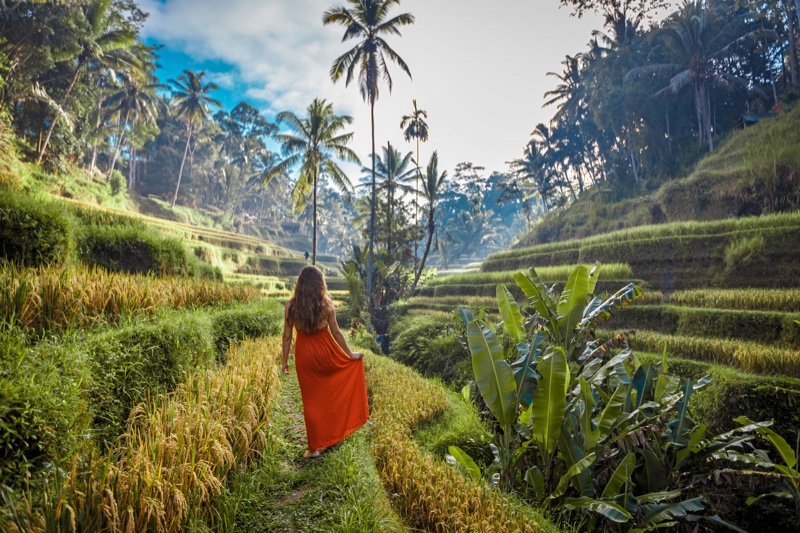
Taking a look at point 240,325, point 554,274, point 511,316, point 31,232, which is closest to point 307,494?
point 511,316

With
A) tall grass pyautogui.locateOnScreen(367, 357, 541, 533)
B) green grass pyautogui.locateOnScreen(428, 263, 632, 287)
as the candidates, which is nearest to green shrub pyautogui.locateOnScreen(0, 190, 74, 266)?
tall grass pyautogui.locateOnScreen(367, 357, 541, 533)

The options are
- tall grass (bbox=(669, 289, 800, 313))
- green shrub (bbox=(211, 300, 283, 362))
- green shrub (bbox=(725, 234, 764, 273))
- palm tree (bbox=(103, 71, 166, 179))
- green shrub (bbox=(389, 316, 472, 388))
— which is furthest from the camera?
palm tree (bbox=(103, 71, 166, 179))

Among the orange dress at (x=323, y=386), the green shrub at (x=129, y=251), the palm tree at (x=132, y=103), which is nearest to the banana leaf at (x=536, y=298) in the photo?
the orange dress at (x=323, y=386)

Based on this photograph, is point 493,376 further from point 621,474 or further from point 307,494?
point 307,494

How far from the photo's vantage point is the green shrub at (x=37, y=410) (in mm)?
2213

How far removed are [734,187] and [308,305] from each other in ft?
63.2

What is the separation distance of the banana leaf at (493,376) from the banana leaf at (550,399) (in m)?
0.24

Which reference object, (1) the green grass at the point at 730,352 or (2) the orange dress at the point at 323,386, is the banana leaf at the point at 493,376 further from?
(1) the green grass at the point at 730,352

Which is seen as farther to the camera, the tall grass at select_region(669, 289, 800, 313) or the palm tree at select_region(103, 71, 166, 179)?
the palm tree at select_region(103, 71, 166, 179)

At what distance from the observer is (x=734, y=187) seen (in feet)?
47.9

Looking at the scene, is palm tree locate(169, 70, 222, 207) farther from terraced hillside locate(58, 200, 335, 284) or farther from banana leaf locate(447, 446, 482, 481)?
banana leaf locate(447, 446, 482, 481)

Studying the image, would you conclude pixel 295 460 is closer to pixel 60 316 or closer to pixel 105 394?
pixel 105 394

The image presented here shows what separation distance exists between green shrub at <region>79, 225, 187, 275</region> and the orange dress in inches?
214

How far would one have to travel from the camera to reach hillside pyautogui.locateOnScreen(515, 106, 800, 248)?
12922 mm
